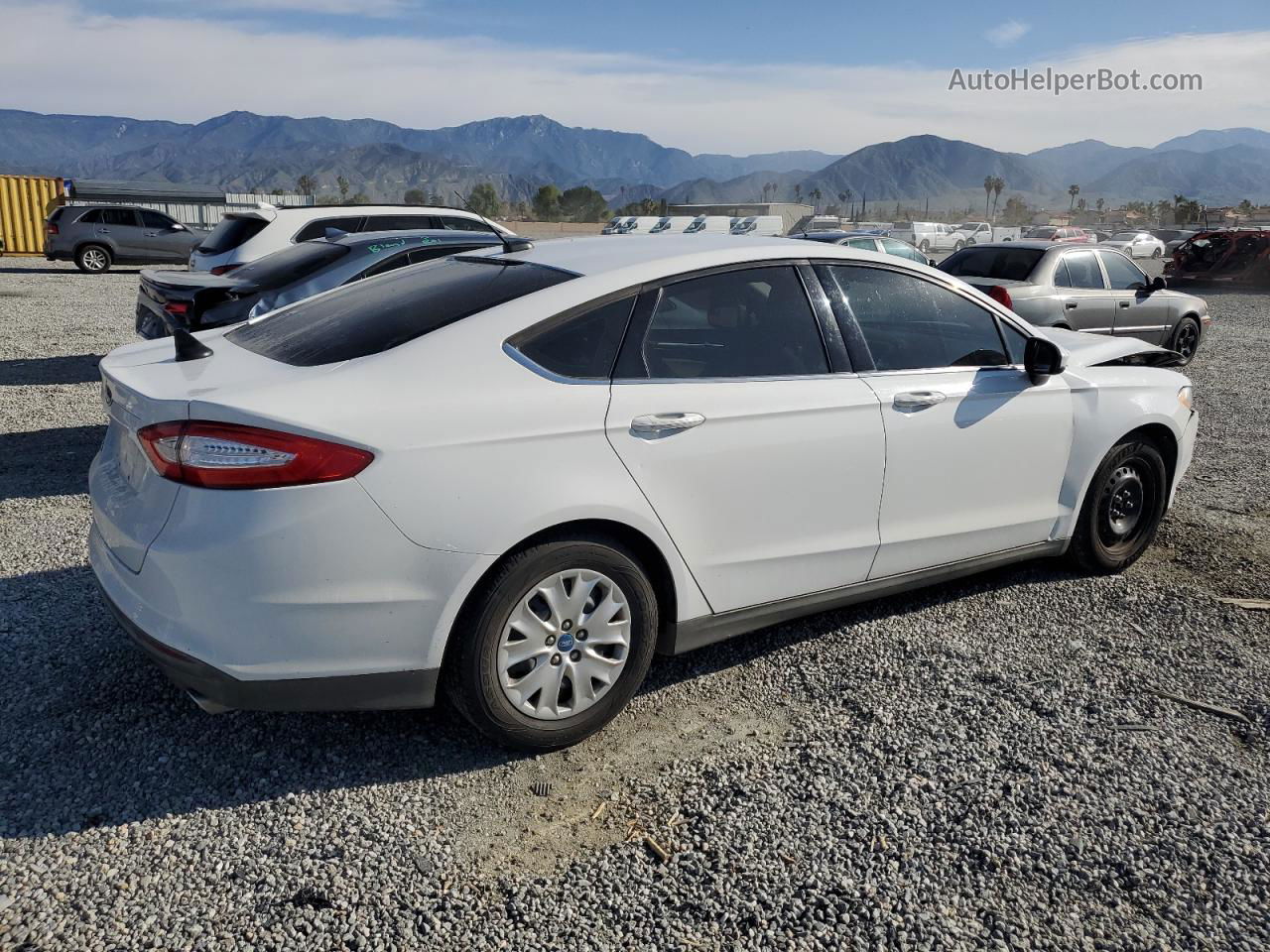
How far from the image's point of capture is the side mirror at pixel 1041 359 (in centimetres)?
430

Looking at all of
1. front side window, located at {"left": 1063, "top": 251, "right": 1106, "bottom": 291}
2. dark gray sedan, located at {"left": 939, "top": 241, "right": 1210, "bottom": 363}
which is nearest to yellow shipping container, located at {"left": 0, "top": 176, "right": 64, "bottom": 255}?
dark gray sedan, located at {"left": 939, "top": 241, "right": 1210, "bottom": 363}

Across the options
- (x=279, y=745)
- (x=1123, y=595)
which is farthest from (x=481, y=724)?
(x=1123, y=595)

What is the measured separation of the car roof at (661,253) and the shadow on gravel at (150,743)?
1.55m

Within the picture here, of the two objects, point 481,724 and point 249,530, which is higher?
point 249,530

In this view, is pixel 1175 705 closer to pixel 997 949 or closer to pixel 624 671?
pixel 997 949

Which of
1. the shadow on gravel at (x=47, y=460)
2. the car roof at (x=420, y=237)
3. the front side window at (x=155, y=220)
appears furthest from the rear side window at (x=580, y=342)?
the front side window at (x=155, y=220)

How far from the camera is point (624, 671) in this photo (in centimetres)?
335

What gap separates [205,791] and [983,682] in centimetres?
273

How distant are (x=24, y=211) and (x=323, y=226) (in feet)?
83.1

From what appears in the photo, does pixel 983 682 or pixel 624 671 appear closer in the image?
pixel 624 671

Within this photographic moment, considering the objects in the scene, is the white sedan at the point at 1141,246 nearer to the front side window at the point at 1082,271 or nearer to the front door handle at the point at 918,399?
the front side window at the point at 1082,271

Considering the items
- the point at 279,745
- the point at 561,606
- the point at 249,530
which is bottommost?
the point at 279,745

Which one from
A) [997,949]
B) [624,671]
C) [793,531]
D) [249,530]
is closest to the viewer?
[997,949]

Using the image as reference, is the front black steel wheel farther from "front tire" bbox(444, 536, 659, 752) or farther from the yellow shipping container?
the yellow shipping container
